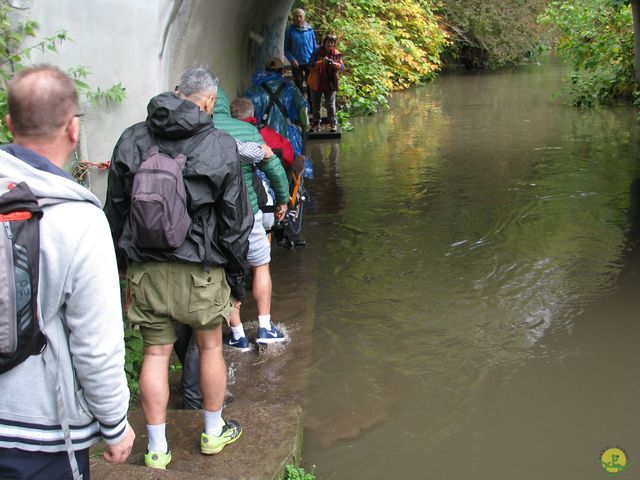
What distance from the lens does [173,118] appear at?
3.40 metres

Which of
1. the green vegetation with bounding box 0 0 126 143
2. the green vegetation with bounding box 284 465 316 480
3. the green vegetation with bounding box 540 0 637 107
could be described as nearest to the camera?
the green vegetation with bounding box 284 465 316 480

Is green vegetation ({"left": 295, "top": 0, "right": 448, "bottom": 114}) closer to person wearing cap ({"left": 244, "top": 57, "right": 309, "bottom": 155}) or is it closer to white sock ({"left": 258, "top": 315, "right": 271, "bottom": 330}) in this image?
person wearing cap ({"left": 244, "top": 57, "right": 309, "bottom": 155})

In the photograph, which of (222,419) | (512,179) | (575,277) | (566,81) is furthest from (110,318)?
(566,81)

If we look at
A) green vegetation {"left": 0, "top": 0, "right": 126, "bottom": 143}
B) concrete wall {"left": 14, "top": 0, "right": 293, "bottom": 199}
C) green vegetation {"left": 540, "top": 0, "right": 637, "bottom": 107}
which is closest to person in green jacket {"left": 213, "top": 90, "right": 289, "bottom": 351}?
concrete wall {"left": 14, "top": 0, "right": 293, "bottom": 199}

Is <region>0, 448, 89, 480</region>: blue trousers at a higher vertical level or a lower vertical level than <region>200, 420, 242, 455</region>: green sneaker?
higher

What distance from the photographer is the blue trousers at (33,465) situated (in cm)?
205

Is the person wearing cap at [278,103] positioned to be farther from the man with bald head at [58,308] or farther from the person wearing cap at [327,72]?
the man with bald head at [58,308]

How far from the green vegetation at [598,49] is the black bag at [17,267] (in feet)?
51.8

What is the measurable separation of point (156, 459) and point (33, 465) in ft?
4.77

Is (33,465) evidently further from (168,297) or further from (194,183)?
(194,183)

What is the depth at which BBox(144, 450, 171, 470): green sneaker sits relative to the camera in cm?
346

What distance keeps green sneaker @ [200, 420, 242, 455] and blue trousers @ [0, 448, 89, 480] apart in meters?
1.48

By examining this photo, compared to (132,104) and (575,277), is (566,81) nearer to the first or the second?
(575,277)

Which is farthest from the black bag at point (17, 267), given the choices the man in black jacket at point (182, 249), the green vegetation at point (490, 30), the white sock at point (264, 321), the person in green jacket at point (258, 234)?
the green vegetation at point (490, 30)
